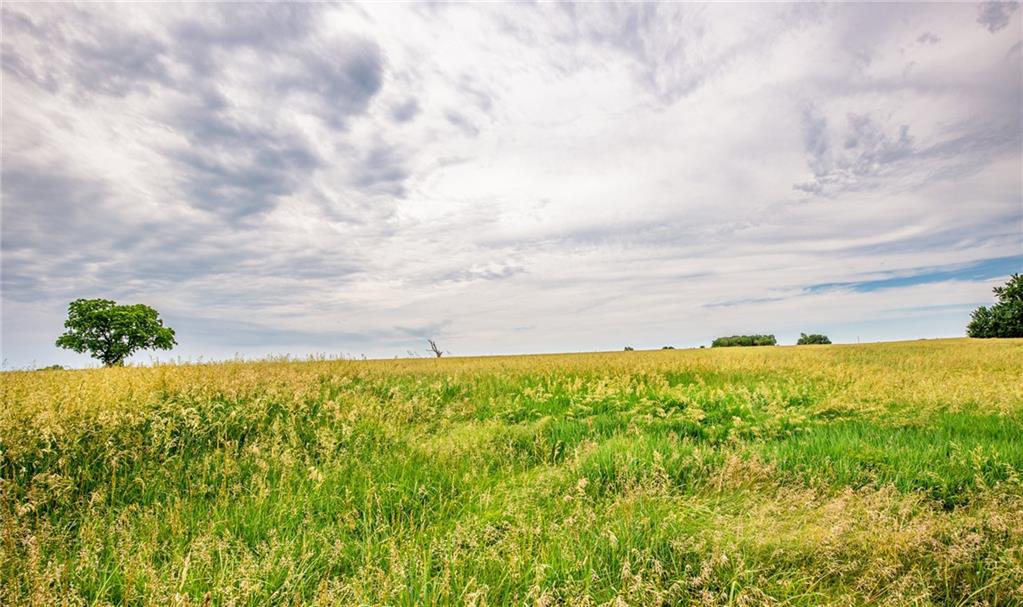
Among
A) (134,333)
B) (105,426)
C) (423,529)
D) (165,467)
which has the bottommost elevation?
(423,529)

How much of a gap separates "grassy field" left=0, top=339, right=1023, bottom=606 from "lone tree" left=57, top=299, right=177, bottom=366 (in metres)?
40.4

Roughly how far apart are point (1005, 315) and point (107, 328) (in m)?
76.4

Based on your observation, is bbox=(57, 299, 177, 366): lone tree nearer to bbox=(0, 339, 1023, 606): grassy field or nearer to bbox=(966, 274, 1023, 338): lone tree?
bbox=(0, 339, 1023, 606): grassy field

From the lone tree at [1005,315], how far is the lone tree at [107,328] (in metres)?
73.4

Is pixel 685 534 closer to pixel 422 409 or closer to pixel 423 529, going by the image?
pixel 423 529

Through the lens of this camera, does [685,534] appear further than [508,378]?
No

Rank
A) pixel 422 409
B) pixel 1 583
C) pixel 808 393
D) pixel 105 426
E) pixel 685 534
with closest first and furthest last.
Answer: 1. pixel 1 583
2. pixel 685 534
3. pixel 105 426
4. pixel 422 409
5. pixel 808 393

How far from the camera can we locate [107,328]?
40.5 metres

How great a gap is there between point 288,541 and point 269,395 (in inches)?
189

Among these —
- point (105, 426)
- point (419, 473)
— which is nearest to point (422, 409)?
point (419, 473)

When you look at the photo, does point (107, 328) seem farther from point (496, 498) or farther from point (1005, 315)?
point (1005, 315)

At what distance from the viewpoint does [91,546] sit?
395 cm

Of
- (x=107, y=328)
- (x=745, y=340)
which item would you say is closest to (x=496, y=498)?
(x=107, y=328)

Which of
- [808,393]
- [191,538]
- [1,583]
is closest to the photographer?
[1,583]
